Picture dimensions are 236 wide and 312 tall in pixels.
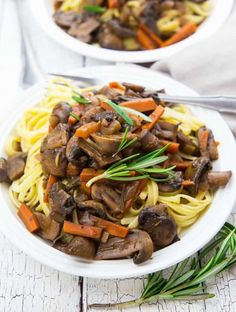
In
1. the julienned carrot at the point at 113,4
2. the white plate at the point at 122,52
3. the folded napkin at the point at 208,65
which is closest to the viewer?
the folded napkin at the point at 208,65

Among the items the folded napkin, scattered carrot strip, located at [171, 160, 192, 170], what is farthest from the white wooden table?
the folded napkin

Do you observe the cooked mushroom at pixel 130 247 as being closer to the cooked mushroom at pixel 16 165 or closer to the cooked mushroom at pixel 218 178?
the cooked mushroom at pixel 218 178

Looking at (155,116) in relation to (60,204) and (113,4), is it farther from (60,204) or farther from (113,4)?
(113,4)

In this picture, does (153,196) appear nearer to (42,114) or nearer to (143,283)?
(143,283)

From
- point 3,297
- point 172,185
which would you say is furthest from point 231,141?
point 3,297

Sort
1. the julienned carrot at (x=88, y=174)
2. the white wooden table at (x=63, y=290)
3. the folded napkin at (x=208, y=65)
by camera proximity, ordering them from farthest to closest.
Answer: the folded napkin at (x=208, y=65)
the julienned carrot at (x=88, y=174)
the white wooden table at (x=63, y=290)

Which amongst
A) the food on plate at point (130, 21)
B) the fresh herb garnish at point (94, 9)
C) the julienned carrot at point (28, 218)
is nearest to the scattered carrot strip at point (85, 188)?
the julienned carrot at point (28, 218)

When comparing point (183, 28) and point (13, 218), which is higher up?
point (183, 28)
